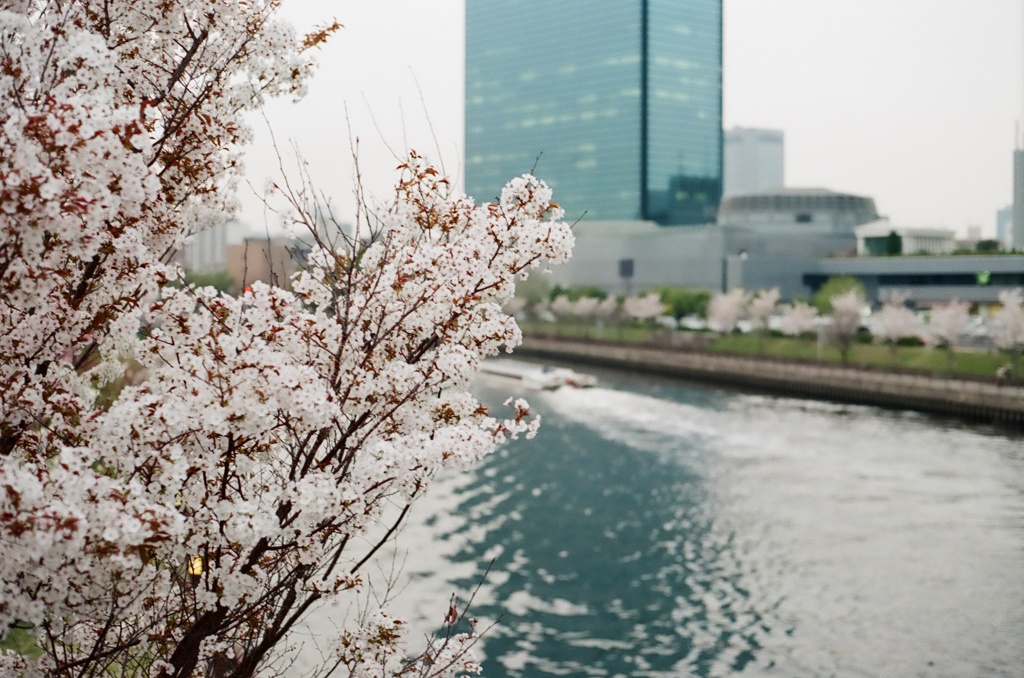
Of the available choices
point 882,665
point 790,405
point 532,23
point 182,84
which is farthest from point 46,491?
point 532,23

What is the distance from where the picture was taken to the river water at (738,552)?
22.0 metres

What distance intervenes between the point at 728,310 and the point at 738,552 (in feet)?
188

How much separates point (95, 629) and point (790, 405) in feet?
176

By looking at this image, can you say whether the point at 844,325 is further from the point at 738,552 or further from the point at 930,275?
the point at 930,275

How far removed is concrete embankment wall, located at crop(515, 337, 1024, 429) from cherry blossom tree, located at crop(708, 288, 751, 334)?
920 cm

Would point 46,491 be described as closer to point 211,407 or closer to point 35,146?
point 211,407

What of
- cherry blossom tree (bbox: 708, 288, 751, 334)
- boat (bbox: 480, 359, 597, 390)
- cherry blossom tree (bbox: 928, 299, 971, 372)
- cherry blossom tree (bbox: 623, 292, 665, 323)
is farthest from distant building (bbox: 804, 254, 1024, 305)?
boat (bbox: 480, 359, 597, 390)

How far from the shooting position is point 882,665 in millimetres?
21031

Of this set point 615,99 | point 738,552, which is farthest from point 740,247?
point 738,552

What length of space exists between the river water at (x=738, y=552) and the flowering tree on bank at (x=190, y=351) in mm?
15799

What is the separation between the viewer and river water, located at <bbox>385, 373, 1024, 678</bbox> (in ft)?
72.1

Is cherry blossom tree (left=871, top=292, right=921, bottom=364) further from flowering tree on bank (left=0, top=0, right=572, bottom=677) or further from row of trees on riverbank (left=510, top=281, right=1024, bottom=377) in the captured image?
flowering tree on bank (left=0, top=0, right=572, bottom=677)

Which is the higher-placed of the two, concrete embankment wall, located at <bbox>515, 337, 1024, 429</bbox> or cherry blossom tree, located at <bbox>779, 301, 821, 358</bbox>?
cherry blossom tree, located at <bbox>779, 301, 821, 358</bbox>

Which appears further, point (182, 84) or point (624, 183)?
point (624, 183)
